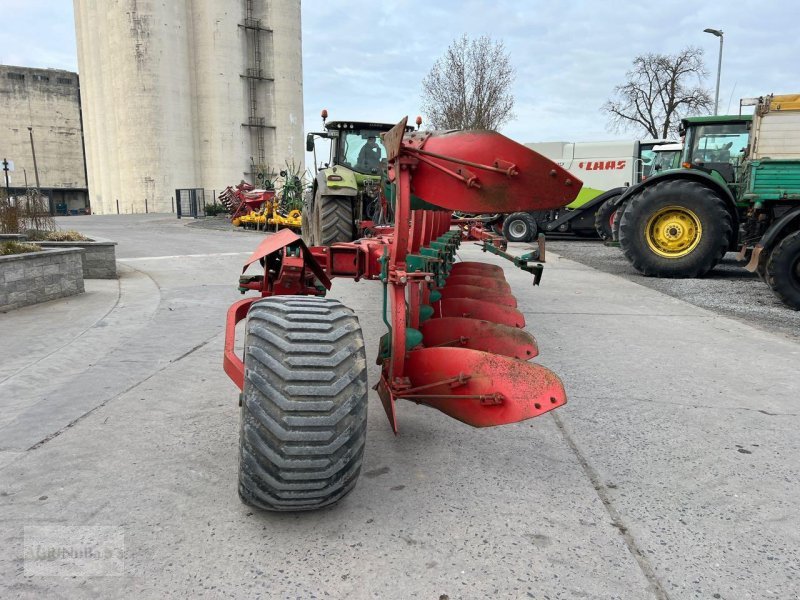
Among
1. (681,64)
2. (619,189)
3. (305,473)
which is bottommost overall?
(305,473)

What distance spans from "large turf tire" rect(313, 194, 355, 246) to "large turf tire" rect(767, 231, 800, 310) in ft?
18.3

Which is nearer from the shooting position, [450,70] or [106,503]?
[106,503]

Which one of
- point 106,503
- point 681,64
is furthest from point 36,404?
point 681,64

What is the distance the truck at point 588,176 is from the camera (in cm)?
1597

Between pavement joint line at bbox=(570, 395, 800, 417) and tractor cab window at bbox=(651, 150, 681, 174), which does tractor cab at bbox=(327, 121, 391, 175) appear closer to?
pavement joint line at bbox=(570, 395, 800, 417)

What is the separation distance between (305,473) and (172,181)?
144 ft

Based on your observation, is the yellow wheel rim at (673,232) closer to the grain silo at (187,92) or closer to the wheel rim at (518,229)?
the wheel rim at (518,229)

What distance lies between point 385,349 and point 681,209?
8.06 m

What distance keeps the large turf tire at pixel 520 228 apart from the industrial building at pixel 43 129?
53754 millimetres

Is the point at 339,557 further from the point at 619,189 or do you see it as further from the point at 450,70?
the point at 450,70

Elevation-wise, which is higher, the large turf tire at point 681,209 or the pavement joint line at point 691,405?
the large turf tire at point 681,209

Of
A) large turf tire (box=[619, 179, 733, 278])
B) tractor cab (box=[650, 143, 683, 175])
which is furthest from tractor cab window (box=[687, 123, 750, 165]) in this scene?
tractor cab (box=[650, 143, 683, 175])

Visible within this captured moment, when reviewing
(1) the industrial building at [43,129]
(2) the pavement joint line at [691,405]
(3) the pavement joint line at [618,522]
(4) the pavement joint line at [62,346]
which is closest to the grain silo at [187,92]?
(1) the industrial building at [43,129]

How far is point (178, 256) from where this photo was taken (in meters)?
11.6
